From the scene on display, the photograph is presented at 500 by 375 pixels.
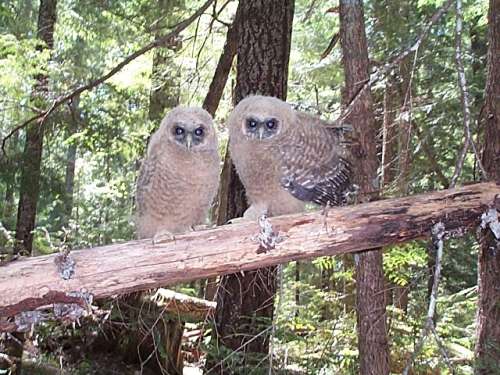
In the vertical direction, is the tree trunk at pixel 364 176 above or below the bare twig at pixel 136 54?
below

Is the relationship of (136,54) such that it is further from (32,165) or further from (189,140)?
(32,165)

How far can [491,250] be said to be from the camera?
473cm

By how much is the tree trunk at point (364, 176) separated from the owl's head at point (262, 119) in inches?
28.5

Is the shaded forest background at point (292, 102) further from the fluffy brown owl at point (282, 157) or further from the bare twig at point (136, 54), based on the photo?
the fluffy brown owl at point (282, 157)

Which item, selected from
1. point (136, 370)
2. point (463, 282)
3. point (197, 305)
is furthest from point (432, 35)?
point (136, 370)

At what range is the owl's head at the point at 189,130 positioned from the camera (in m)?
3.44

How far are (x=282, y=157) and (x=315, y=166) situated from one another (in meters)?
0.26

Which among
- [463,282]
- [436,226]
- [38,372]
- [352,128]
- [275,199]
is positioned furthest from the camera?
[463,282]

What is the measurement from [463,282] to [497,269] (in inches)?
234

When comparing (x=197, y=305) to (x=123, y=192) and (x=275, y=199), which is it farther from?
(x=275, y=199)

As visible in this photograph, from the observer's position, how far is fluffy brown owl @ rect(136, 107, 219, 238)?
347 centimetres

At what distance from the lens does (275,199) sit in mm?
3836

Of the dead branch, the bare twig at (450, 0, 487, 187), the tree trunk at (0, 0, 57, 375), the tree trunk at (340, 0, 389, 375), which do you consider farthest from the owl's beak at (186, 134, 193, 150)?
the dead branch

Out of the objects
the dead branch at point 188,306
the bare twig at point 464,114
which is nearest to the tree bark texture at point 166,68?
the dead branch at point 188,306
